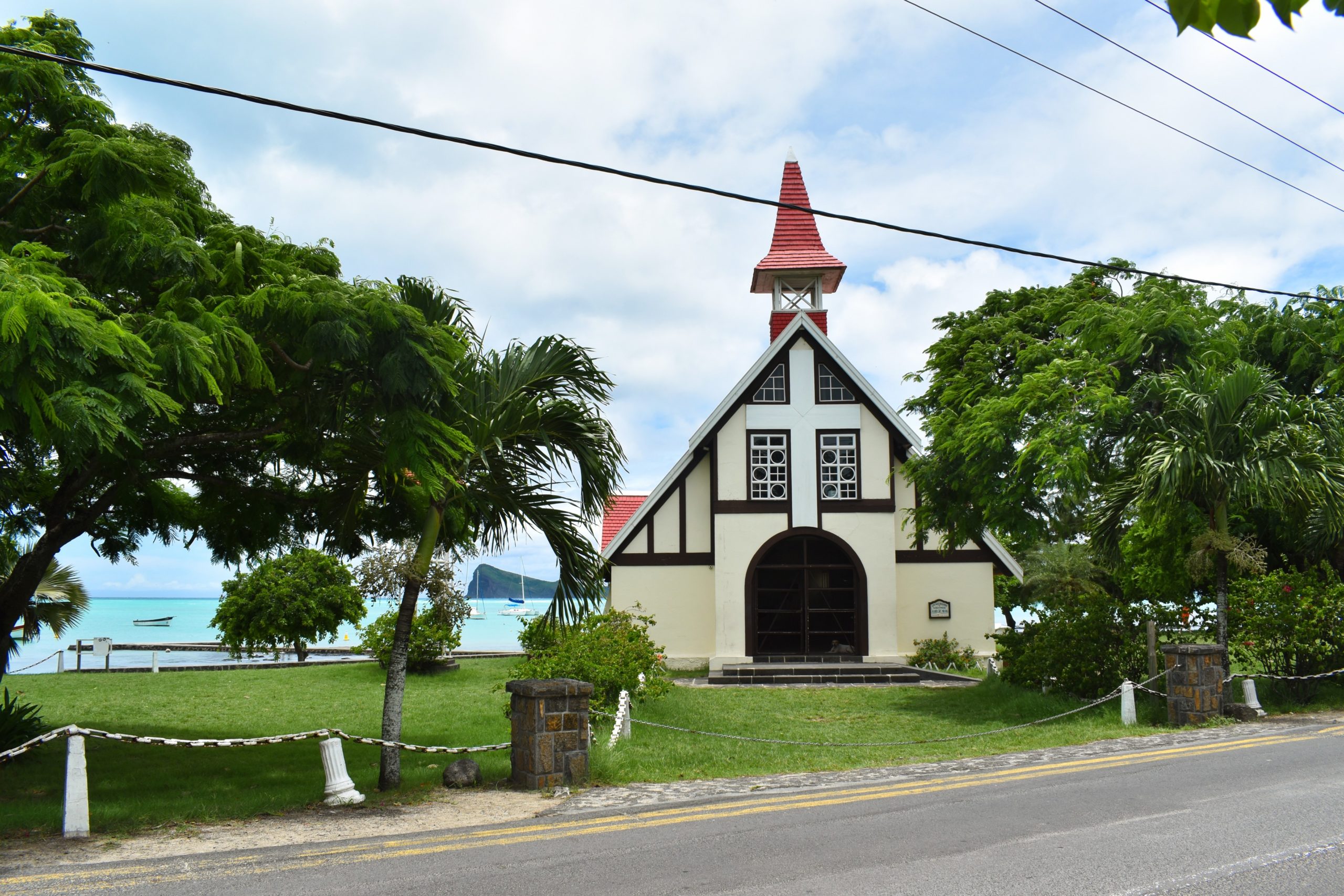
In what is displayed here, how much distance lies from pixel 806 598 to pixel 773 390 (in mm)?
5481

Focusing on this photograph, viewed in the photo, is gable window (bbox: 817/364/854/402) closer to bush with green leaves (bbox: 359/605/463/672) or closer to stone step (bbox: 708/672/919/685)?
stone step (bbox: 708/672/919/685)

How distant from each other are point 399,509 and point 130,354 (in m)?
5.99

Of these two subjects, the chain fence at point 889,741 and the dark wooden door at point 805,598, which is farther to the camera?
the dark wooden door at point 805,598

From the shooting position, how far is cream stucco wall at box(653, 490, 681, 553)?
24688mm

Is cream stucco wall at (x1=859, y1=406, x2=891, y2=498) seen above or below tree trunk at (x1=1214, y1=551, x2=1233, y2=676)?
above

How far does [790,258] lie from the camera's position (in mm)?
27516

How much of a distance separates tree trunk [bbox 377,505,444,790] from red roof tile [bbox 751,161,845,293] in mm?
19174

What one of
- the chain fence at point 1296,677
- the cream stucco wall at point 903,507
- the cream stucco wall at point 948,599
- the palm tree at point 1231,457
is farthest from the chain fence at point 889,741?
the cream stucco wall at point 903,507

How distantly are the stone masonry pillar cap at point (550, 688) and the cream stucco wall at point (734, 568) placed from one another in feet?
47.9

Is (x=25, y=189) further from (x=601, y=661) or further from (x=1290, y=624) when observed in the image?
(x=1290, y=624)

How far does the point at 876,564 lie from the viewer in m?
23.8

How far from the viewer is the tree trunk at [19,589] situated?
11461mm

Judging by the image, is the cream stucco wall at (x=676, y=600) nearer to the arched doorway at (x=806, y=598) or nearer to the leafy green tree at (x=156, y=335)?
the arched doorway at (x=806, y=598)

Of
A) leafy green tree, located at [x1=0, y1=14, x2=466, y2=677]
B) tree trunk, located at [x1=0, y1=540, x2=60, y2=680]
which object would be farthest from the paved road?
tree trunk, located at [x1=0, y1=540, x2=60, y2=680]
